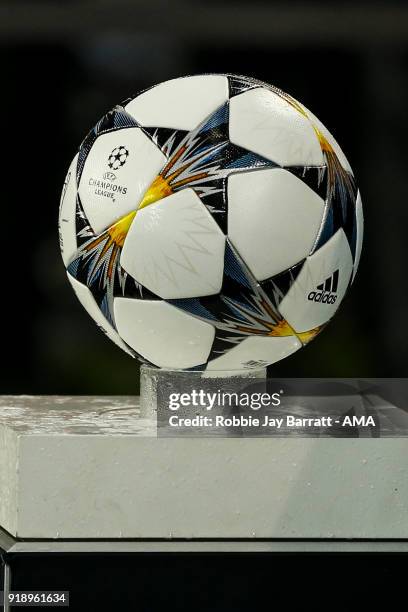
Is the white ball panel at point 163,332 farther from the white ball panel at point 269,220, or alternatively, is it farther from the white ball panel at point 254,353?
the white ball panel at point 269,220

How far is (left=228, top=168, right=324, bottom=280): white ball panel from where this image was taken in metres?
2.27

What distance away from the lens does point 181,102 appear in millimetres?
2344

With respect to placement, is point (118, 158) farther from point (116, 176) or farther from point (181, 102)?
point (181, 102)

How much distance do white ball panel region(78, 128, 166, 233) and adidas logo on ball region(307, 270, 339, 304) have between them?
0.36m

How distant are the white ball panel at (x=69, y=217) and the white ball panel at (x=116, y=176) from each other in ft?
0.13

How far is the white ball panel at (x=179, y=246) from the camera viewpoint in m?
2.26

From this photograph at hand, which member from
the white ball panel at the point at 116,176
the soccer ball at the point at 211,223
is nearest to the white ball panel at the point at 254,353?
the soccer ball at the point at 211,223

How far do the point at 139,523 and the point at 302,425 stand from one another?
334mm

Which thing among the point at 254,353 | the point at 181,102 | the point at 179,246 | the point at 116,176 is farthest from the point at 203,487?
the point at 181,102

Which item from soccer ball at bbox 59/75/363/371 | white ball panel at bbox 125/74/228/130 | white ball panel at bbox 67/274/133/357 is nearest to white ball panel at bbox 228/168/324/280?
soccer ball at bbox 59/75/363/371

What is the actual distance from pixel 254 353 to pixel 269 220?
269 millimetres

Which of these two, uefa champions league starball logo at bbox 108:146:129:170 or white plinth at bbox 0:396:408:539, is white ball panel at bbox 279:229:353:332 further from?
uefa champions league starball logo at bbox 108:146:129:170

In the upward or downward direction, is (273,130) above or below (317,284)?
above

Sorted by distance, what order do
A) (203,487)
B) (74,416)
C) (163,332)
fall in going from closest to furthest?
1. (203,487)
2. (163,332)
3. (74,416)
